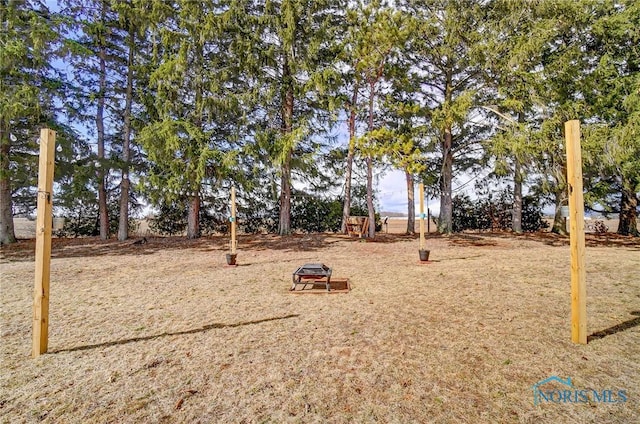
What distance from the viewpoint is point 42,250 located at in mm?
2992

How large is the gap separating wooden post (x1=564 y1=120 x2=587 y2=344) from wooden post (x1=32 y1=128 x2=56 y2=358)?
4.98 meters

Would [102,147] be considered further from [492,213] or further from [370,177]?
[492,213]

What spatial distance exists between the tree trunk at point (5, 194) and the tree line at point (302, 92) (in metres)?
0.05

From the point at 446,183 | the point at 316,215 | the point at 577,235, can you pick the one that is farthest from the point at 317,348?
the point at 316,215

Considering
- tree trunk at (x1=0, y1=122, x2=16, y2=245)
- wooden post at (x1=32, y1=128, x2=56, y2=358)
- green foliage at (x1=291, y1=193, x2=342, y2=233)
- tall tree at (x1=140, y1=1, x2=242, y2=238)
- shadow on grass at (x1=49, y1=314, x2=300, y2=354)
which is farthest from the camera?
green foliage at (x1=291, y1=193, x2=342, y2=233)

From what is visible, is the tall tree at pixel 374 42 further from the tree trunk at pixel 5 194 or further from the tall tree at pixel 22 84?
the tree trunk at pixel 5 194

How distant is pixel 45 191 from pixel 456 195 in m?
15.7

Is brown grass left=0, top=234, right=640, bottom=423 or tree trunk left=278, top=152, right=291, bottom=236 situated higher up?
tree trunk left=278, top=152, right=291, bottom=236

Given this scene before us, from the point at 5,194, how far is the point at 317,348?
1320cm

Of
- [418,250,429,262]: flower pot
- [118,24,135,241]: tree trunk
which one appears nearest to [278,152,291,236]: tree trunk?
[118,24,135,241]: tree trunk

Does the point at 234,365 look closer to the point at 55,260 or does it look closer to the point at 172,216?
the point at 55,260

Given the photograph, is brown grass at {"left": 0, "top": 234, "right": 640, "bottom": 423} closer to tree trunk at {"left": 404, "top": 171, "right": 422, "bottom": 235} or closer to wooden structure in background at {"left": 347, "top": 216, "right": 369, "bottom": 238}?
wooden structure in background at {"left": 347, "top": 216, "right": 369, "bottom": 238}

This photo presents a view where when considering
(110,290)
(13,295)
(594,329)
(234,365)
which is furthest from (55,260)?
(594,329)

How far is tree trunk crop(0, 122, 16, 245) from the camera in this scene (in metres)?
9.62
